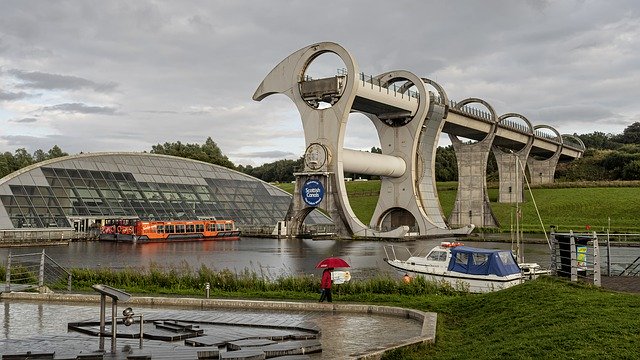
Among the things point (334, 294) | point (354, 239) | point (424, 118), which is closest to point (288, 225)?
point (354, 239)

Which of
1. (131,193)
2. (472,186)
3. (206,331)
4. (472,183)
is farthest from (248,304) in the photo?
(472,183)

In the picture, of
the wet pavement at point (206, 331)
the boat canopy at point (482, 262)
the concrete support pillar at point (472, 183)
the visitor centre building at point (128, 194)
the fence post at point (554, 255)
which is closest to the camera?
the wet pavement at point (206, 331)

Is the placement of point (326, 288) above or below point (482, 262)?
below

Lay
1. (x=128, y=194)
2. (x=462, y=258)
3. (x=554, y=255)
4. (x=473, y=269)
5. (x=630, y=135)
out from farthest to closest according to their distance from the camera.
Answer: (x=630, y=135) < (x=128, y=194) < (x=462, y=258) < (x=473, y=269) < (x=554, y=255)

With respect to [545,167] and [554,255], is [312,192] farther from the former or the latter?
[545,167]

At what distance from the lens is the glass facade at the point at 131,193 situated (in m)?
62.9

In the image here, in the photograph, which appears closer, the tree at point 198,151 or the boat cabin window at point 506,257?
the boat cabin window at point 506,257

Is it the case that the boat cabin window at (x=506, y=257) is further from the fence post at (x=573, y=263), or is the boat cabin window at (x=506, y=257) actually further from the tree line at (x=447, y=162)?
A: the tree line at (x=447, y=162)

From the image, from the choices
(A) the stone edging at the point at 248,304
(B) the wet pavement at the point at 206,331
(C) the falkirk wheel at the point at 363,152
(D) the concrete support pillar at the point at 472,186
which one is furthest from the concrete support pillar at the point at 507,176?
(B) the wet pavement at the point at 206,331

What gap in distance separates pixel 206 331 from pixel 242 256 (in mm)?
30916

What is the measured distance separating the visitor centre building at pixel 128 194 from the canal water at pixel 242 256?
6.21 m

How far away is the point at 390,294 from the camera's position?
22.5 metres

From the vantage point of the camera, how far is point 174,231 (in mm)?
66062

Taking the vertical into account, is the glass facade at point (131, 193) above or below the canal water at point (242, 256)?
above
